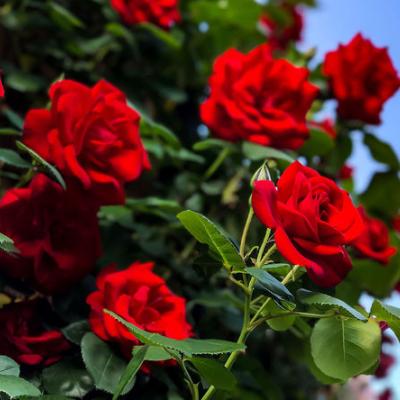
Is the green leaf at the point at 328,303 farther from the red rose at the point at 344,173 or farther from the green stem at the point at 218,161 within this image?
the red rose at the point at 344,173

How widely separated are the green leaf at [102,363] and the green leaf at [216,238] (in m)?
0.15

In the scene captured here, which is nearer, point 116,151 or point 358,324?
point 358,324

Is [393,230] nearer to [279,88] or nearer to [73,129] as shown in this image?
[279,88]

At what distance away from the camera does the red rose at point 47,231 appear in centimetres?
68

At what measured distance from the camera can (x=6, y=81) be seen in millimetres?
1021

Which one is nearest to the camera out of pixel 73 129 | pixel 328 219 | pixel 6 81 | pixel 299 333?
pixel 328 219

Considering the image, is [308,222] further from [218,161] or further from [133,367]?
[218,161]

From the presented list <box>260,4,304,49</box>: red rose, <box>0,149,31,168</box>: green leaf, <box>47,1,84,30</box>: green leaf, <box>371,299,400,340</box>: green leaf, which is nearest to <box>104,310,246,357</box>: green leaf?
<box>371,299,400,340</box>: green leaf

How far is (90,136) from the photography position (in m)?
0.68

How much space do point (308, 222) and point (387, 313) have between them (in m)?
0.09

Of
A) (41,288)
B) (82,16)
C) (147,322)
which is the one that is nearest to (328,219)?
(147,322)

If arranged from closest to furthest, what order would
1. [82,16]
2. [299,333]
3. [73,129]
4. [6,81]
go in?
1. [73,129]
2. [299,333]
3. [6,81]
4. [82,16]

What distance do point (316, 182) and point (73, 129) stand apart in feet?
0.80

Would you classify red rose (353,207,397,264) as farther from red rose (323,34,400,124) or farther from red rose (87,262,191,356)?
red rose (87,262,191,356)
